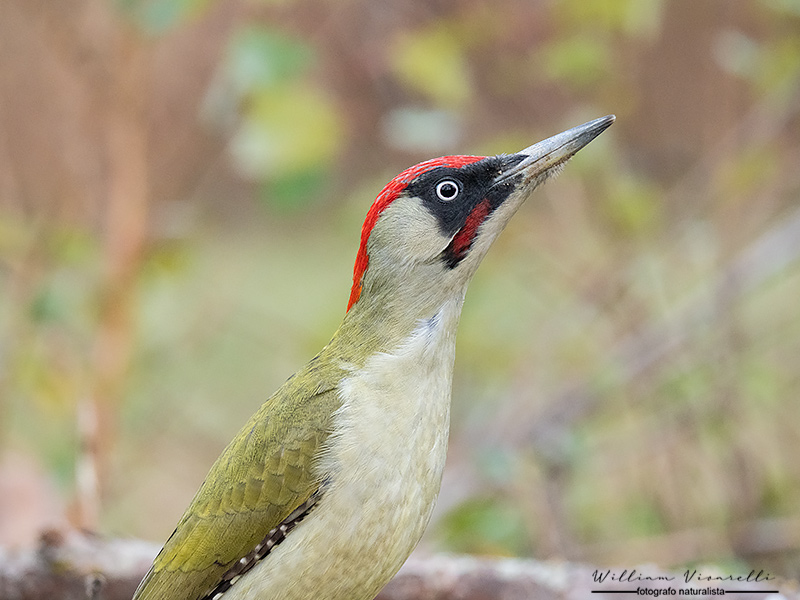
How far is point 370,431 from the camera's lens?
1737 millimetres

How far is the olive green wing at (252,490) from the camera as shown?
179 centimetres

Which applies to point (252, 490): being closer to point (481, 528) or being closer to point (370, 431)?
point (370, 431)

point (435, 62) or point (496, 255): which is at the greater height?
point (435, 62)

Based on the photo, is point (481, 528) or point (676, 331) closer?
point (481, 528)

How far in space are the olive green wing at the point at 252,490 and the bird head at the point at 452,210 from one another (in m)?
0.28

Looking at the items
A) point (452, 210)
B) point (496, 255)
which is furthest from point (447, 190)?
point (496, 255)

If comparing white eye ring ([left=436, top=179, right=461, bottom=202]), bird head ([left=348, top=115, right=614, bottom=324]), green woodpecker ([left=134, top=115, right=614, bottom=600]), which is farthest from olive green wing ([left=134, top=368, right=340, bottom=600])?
white eye ring ([left=436, top=179, right=461, bottom=202])

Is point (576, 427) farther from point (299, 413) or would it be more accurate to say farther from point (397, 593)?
point (299, 413)

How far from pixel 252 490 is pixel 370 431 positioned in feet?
0.92

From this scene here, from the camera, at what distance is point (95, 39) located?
4.06 meters

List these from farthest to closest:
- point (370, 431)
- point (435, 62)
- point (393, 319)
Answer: point (435, 62)
point (393, 319)
point (370, 431)

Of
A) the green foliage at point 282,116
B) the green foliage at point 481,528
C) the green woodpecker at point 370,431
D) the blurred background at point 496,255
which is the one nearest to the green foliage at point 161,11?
the blurred background at point 496,255

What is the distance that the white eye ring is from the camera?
6.00ft

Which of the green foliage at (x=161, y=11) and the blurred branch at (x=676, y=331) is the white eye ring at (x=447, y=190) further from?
the blurred branch at (x=676, y=331)
